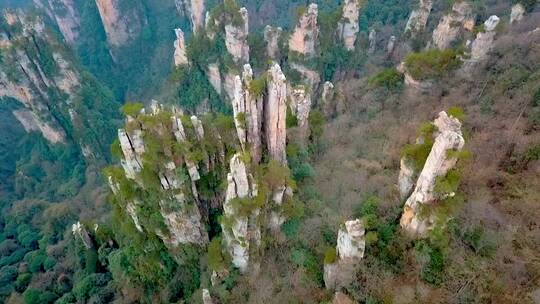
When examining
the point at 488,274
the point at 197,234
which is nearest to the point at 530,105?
the point at 488,274

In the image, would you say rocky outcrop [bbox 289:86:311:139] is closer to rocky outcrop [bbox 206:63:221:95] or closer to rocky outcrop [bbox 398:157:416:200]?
rocky outcrop [bbox 398:157:416:200]

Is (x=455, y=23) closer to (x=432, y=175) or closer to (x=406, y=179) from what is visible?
(x=406, y=179)

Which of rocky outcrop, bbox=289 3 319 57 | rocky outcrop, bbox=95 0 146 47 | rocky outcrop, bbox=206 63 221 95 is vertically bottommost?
rocky outcrop, bbox=95 0 146 47

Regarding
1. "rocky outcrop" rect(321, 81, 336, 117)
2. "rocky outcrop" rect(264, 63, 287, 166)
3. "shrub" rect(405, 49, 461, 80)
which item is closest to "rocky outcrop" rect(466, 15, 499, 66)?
"shrub" rect(405, 49, 461, 80)

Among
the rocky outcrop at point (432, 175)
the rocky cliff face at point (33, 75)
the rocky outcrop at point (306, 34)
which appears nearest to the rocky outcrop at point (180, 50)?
the rocky outcrop at point (306, 34)

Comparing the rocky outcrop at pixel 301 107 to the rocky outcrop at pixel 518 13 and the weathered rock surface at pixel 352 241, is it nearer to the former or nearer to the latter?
the weathered rock surface at pixel 352 241

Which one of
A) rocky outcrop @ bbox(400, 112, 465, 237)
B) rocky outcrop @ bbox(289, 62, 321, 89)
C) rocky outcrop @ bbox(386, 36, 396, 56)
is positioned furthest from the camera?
A: rocky outcrop @ bbox(289, 62, 321, 89)

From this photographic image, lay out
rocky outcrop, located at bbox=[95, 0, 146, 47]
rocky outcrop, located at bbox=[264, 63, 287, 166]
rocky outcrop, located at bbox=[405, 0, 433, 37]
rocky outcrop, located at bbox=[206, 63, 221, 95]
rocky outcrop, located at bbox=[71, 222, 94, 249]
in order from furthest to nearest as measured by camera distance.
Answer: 1. rocky outcrop, located at bbox=[95, 0, 146, 47]
2. rocky outcrop, located at bbox=[206, 63, 221, 95]
3. rocky outcrop, located at bbox=[405, 0, 433, 37]
4. rocky outcrop, located at bbox=[71, 222, 94, 249]
5. rocky outcrop, located at bbox=[264, 63, 287, 166]
